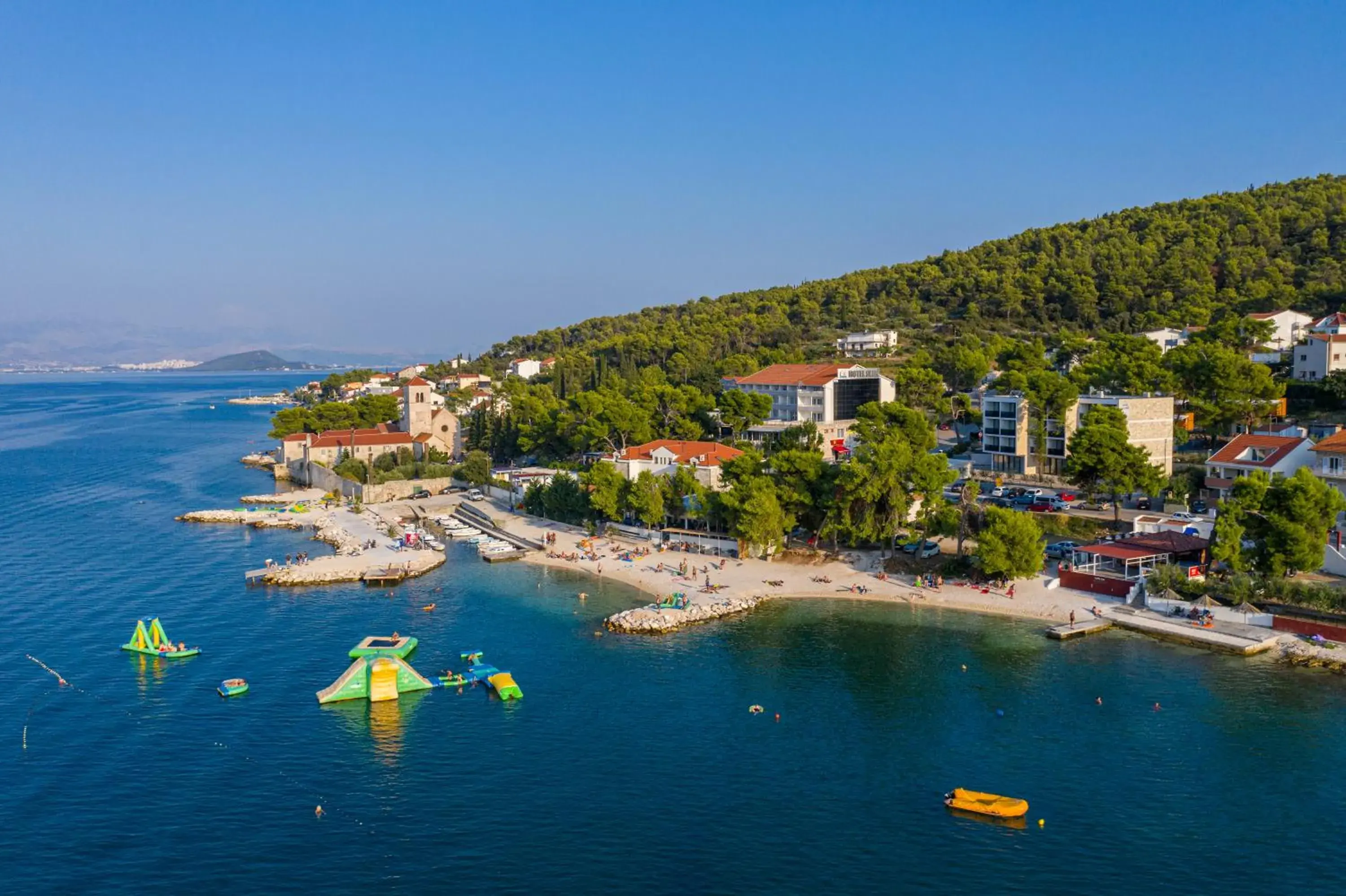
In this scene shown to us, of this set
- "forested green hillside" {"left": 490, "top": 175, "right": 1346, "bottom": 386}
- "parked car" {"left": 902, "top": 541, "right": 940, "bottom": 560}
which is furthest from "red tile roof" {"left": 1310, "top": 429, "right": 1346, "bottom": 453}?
"forested green hillside" {"left": 490, "top": 175, "right": 1346, "bottom": 386}

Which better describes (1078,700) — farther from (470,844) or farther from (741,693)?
(470,844)

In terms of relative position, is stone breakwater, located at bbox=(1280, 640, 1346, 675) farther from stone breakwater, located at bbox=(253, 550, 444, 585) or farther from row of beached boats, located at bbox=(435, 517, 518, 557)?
stone breakwater, located at bbox=(253, 550, 444, 585)

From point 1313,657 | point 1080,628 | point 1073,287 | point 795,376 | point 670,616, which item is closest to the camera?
point 1313,657

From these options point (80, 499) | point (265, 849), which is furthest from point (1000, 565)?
point (80, 499)

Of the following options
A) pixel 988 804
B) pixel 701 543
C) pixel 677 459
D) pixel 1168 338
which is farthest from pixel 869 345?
pixel 988 804

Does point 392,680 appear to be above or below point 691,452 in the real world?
below

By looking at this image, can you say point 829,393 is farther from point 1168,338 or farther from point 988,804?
point 988,804

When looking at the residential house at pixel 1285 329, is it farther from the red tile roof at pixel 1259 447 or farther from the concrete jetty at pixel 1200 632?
the concrete jetty at pixel 1200 632
